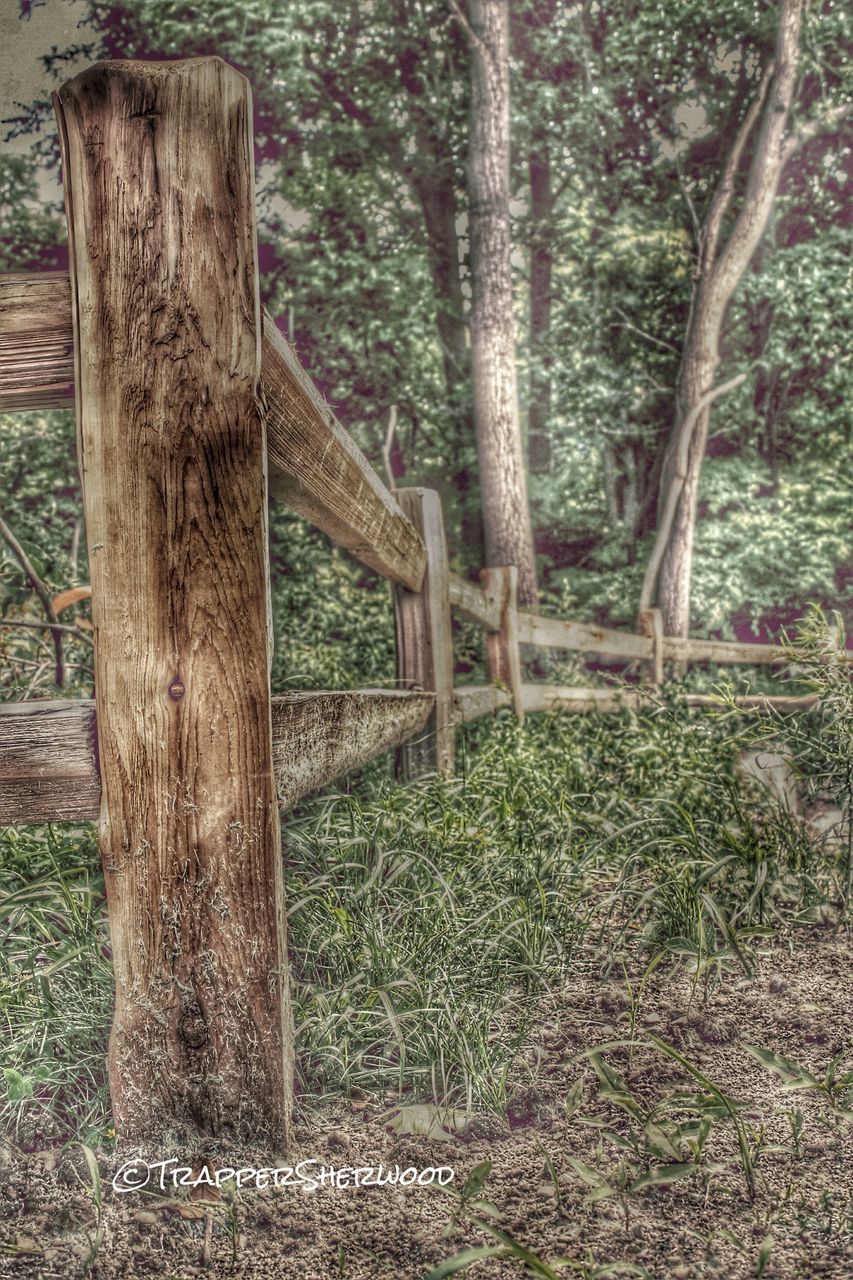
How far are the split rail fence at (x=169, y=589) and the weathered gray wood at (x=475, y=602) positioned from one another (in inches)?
87.7

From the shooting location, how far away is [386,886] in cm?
191

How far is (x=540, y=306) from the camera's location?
1001cm

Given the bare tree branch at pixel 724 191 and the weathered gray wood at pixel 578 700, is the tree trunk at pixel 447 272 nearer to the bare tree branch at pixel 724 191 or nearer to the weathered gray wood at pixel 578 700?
the bare tree branch at pixel 724 191

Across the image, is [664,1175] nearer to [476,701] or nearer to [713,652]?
[476,701]

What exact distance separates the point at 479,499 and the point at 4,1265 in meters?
8.21

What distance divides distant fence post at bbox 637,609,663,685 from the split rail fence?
6.27 m

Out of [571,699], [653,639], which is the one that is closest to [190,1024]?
[571,699]

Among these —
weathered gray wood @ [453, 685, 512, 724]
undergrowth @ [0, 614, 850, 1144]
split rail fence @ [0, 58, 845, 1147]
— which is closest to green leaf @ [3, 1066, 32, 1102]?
undergrowth @ [0, 614, 850, 1144]

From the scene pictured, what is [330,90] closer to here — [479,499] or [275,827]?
[479,499]

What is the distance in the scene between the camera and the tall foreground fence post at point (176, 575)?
1236 millimetres

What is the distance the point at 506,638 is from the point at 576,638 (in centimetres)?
99

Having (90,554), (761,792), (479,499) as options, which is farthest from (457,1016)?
(479,499)

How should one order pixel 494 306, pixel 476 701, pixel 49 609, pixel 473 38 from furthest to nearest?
pixel 494 306 < pixel 473 38 < pixel 476 701 < pixel 49 609

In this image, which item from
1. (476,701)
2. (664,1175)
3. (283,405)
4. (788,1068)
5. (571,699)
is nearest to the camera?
(664,1175)
